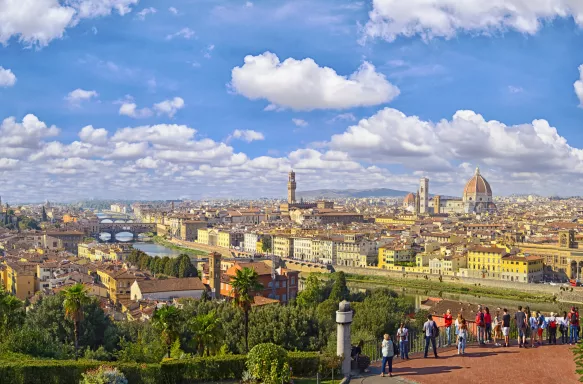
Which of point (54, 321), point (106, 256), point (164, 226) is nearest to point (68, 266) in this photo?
point (106, 256)

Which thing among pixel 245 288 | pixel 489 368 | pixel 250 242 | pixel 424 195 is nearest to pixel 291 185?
pixel 424 195

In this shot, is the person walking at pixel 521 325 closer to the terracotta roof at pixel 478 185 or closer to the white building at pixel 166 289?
the white building at pixel 166 289

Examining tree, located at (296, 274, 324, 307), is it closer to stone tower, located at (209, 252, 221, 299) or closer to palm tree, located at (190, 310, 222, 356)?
stone tower, located at (209, 252, 221, 299)

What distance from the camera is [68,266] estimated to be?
39.9 metres

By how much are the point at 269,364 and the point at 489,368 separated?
3312 mm

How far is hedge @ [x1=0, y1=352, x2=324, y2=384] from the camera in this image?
8555 mm

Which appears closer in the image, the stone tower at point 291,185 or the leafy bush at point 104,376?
the leafy bush at point 104,376

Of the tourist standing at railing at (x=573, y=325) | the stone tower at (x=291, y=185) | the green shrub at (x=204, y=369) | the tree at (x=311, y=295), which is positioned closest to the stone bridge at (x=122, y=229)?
the stone tower at (x=291, y=185)

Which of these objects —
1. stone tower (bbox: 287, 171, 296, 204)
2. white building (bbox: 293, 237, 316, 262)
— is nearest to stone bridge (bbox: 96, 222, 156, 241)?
stone tower (bbox: 287, 171, 296, 204)

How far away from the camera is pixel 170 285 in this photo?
31.4 meters

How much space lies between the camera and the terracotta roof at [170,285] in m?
30.7

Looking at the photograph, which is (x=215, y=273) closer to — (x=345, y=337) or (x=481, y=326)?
(x=481, y=326)

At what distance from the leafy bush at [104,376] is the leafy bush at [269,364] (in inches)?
67.6

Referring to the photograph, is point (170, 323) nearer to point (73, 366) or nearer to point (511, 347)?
point (73, 366)
